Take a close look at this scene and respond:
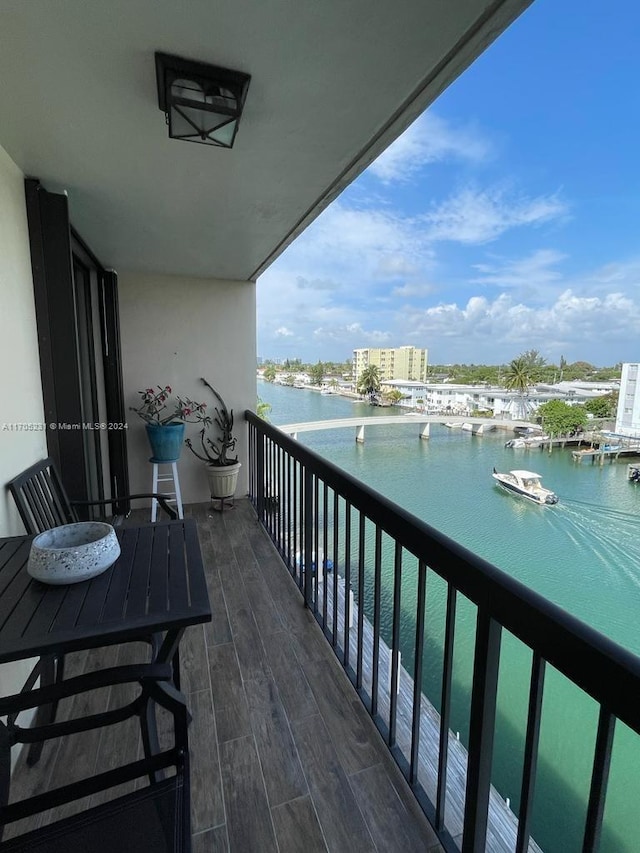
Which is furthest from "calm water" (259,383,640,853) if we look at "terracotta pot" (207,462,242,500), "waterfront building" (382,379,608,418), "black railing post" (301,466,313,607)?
"black railing post" (301,466,313,607)

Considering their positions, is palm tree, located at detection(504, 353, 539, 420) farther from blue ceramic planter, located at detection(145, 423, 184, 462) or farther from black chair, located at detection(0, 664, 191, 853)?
black chair, located at detection(0, 664, 191, 853)

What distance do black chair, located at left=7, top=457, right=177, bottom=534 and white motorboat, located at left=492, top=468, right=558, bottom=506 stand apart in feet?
50.3

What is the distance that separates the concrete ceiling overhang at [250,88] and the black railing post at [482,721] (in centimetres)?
158

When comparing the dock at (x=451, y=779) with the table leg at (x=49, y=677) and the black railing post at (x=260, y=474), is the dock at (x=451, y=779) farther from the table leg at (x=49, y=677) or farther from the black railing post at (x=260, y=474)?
the black railing post at (x=260, y=474)

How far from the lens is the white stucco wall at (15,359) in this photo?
5.30 ft

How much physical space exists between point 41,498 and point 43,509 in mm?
58

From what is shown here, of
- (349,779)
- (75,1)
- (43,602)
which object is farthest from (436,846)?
(75,1)

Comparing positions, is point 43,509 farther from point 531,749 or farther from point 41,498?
point 531,749

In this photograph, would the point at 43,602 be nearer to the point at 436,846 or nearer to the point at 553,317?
the point at 436,846

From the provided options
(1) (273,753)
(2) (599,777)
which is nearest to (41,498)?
(1) (273,753)

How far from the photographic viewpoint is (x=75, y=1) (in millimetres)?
1059

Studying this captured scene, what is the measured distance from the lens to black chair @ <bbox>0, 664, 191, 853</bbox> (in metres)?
0.89

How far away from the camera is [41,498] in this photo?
186cm

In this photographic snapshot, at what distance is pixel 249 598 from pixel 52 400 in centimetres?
163
